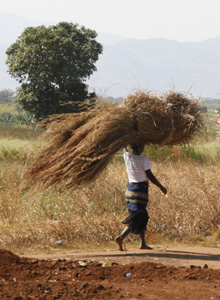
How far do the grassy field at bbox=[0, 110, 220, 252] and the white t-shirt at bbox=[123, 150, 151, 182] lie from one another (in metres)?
0.38

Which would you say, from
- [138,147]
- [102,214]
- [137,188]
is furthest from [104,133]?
[102,214]

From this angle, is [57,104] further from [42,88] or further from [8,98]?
[8,98]

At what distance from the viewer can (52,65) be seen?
25281mm

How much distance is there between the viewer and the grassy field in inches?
295

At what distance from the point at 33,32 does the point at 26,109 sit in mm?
4130

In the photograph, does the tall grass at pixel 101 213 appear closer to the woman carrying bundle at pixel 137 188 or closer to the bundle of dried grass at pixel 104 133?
the bundle of dried grass at pixel 104 133

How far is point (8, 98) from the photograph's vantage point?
9600 cm

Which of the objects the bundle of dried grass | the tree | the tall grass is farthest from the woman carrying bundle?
the tree

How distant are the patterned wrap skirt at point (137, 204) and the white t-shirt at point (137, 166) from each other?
0.25ft

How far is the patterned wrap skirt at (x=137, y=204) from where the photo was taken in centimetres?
626

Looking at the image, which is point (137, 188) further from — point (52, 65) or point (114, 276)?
point (52, 65)

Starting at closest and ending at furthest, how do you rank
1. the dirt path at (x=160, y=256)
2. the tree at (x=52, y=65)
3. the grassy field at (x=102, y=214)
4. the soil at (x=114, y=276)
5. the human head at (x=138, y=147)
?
the soil at (x=114, y=276) < the dirt path at (x=160, y=256) < the human head at (x=138, y=147) < the grassy field at (x=102, y=214) < the tree at (x=52, y=65)

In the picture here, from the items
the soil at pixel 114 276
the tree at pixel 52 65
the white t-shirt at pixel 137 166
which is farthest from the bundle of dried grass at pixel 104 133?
the tree at pixel 52 65

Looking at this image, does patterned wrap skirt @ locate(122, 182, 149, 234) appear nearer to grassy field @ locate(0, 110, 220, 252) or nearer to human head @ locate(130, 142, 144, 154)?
human head @ locate(130, 142, 144, 154)
